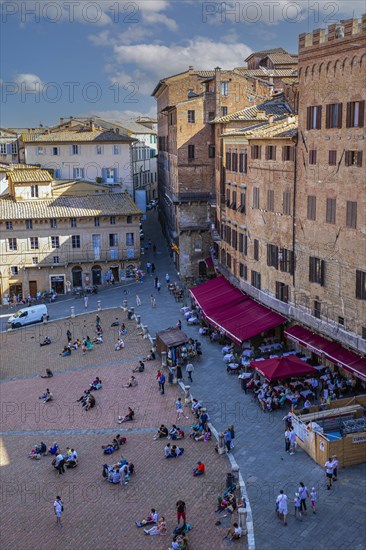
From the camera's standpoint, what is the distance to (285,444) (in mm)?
30297

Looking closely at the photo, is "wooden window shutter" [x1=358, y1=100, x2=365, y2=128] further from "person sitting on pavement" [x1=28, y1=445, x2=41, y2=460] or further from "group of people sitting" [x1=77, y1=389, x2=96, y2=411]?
"person sitting on pavement" [x1=28, y1=445, x2=41, y2=460]

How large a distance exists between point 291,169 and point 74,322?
24.7m

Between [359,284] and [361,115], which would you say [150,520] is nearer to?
[359,284]

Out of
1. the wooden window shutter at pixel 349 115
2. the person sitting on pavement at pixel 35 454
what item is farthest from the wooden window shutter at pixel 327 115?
the person sitting on pavement at pixel 35 454

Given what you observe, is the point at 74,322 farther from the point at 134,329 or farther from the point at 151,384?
the point at 151,384

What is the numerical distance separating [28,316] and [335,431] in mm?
34016

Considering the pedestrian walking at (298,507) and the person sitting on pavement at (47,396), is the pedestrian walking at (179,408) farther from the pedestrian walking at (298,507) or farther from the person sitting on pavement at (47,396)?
the pedestrian walking at (298,507)

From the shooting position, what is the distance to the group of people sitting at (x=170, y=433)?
32.6 m

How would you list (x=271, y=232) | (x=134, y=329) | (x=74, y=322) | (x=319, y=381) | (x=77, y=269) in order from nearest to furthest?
1. (x=319, y=381)
2. (x=271, y=232)
3. (x=134, y=329)
4. (x=74, y=322)
5. (x=77, y=269)

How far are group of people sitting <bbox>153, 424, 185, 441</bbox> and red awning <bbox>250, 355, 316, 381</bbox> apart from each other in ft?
18.5

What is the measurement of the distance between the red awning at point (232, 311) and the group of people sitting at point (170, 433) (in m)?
9.52

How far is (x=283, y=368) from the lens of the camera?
115 feet

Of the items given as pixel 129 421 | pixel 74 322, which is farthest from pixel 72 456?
pixel 74 322

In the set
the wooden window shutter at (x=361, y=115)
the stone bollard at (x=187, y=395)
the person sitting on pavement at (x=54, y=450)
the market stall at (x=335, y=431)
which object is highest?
the wooden window shutter at (x=361, y=115)
